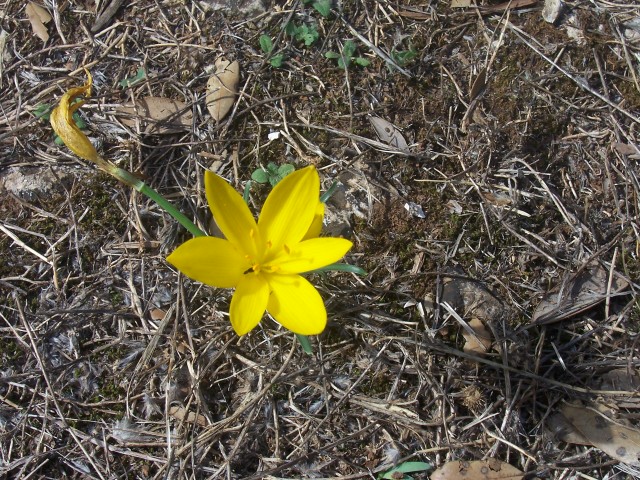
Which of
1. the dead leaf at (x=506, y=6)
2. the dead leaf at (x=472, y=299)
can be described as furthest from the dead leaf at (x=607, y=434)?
the dead leaf at (x=506, y=6)

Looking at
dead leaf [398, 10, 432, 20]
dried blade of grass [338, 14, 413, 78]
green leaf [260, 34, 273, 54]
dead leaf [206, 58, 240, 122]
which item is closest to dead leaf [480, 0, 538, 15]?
dead leaf [398, 10, 432, 20]

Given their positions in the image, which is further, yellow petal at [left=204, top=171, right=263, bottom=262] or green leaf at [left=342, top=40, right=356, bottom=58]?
green leaf at [left=342, top=40, right=356, bottom=58]

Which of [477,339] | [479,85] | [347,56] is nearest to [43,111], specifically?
[347,56]

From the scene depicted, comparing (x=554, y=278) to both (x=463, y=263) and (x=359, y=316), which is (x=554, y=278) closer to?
(x=463, y=263)

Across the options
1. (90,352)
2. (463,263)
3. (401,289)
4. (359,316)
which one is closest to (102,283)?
(90,352)

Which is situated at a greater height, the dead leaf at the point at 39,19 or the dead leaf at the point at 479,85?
the dead leaf at the point at 39,19

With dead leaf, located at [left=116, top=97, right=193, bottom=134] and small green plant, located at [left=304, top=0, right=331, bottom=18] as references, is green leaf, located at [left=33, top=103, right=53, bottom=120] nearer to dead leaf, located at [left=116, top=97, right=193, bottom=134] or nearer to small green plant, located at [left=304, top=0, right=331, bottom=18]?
dead leaf, located at [left=116, top=97, right=193, bottom=134]

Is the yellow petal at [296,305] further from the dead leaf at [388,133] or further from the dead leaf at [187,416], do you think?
the dead leaf at [388,133]
